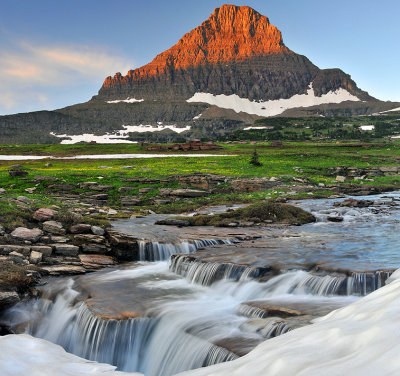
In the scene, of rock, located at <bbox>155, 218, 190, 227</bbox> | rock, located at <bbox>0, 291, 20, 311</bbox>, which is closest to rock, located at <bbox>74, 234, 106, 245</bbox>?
rock, located at <bbox>0, 291, 20, 311</bbox>

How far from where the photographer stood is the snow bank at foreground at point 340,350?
10.4 ft

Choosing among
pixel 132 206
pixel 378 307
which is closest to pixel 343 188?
pixel 132 206

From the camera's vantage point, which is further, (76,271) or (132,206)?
(132,206)

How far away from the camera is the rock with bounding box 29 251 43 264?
16000mm

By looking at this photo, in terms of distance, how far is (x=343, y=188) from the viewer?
42.6 m

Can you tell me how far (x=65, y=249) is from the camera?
57.2 feet

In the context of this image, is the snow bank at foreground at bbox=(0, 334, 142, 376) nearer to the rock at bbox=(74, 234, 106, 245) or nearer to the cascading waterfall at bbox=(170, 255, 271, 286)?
the cascading waterfall at bbox=(170, 255, 271, 286)

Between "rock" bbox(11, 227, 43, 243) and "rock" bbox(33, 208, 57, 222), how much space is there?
2.20 meters

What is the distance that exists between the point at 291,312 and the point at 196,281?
5.69 meters

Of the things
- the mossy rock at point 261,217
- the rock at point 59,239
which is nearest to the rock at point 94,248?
the rock at point 59,239

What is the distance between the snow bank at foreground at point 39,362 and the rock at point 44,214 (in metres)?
11.5

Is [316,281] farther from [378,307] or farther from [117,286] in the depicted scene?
[378,307]

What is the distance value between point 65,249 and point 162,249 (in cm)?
477

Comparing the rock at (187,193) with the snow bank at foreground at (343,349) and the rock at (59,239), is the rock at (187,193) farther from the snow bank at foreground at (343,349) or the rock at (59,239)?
the snow bank at foreground at (343,349)
